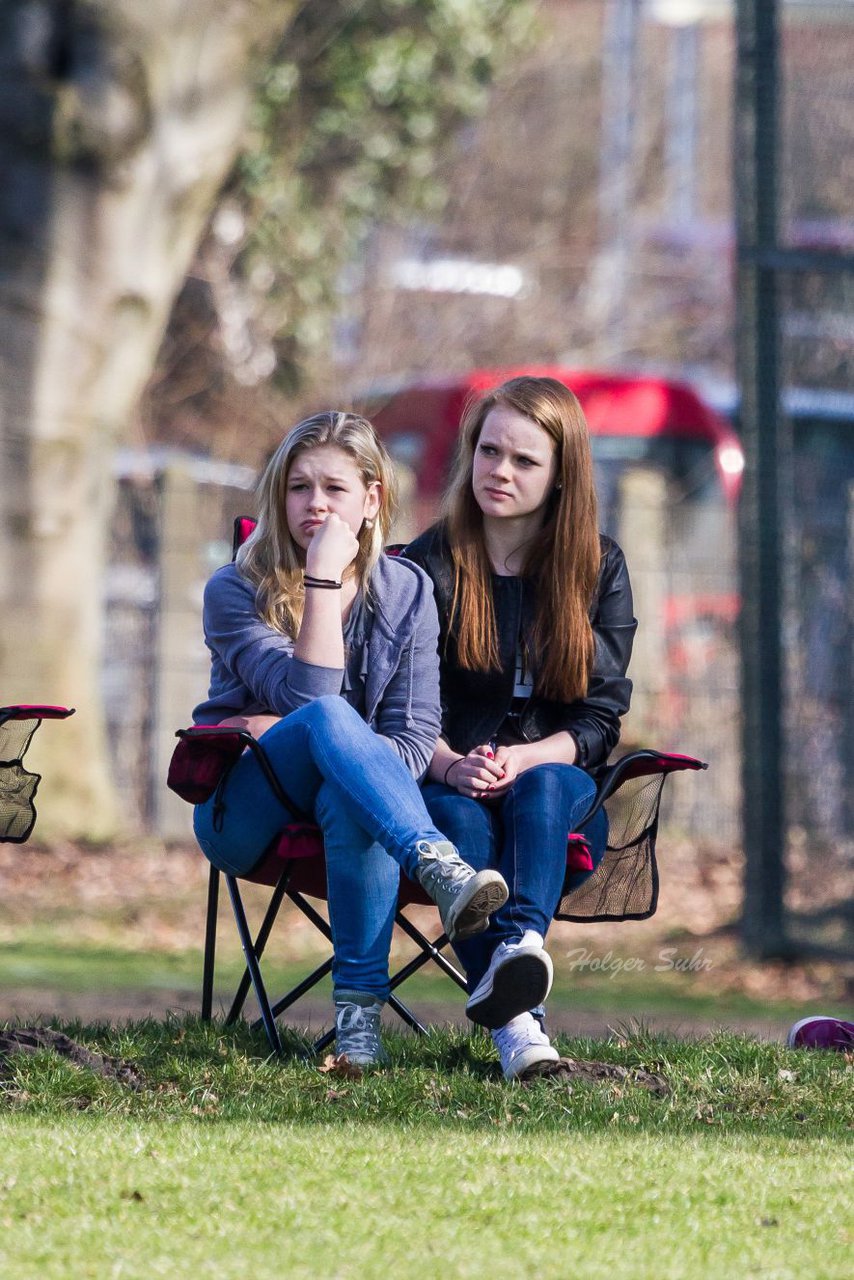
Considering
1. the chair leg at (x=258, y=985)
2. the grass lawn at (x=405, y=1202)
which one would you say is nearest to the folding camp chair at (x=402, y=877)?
the chair leg at (x=258, y=985)

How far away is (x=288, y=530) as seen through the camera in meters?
4.63

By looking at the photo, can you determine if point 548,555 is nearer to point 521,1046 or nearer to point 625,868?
point 625,868

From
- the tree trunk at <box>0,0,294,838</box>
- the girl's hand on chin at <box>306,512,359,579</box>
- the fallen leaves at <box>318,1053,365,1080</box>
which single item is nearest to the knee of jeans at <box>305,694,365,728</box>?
the girl's hand on chin at <box>306,512,359,579</box>

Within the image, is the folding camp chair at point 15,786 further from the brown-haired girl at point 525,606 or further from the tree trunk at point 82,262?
the tree trunk at point 82,262

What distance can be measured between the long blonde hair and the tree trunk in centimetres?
621

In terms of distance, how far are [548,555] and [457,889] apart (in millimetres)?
1070

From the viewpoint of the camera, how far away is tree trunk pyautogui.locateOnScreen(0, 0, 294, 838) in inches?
408

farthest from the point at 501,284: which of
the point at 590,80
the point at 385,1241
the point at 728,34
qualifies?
the point at 385,1241

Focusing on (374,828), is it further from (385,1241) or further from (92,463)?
(92,463)

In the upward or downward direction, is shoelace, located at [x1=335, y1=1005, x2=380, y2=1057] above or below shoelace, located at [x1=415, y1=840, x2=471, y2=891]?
below

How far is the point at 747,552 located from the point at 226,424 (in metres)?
10.6

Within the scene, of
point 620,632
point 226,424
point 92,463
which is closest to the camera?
point 620,632

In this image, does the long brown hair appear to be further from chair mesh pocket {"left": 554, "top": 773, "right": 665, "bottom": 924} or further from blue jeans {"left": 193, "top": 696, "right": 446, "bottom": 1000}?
blue jeans {"left": 193, "top": 696, "right": 446, "bottom": 1000}

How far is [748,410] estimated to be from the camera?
29.1 ft
